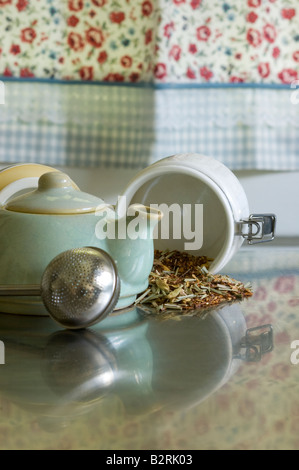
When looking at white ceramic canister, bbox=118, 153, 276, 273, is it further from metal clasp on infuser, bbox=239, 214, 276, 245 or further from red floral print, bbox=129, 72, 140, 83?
red floral print, bbox=129, 72, 140, 83

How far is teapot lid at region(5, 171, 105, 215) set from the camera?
91 cm

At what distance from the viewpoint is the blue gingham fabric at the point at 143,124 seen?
1867mm

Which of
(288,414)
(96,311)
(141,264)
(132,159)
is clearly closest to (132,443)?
(288,414)

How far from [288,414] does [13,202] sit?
507 mm

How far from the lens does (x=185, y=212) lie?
1305mm

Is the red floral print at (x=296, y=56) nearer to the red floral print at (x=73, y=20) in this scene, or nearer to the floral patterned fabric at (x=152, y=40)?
the floral patterned fabric at (x=152, y=40)

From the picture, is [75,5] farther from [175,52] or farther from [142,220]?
[142,220]

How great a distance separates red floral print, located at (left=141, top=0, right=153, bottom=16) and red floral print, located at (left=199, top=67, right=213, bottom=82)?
222mm

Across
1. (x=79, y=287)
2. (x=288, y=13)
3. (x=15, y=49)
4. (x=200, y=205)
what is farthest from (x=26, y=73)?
(x=79, y=287)

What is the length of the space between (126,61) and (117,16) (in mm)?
126

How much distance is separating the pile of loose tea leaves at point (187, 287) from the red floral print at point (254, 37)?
2.94ft

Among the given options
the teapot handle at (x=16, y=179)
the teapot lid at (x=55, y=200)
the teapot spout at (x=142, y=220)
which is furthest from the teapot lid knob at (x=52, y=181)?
the teapot handle at (x=16, y=179)

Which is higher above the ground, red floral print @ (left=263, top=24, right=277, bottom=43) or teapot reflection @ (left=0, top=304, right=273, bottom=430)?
red floral print @ (left=263, top=24, right=277, bottom=43)

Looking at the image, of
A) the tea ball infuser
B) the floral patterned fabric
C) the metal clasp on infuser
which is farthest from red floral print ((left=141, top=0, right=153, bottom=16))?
the tea ball infuser
